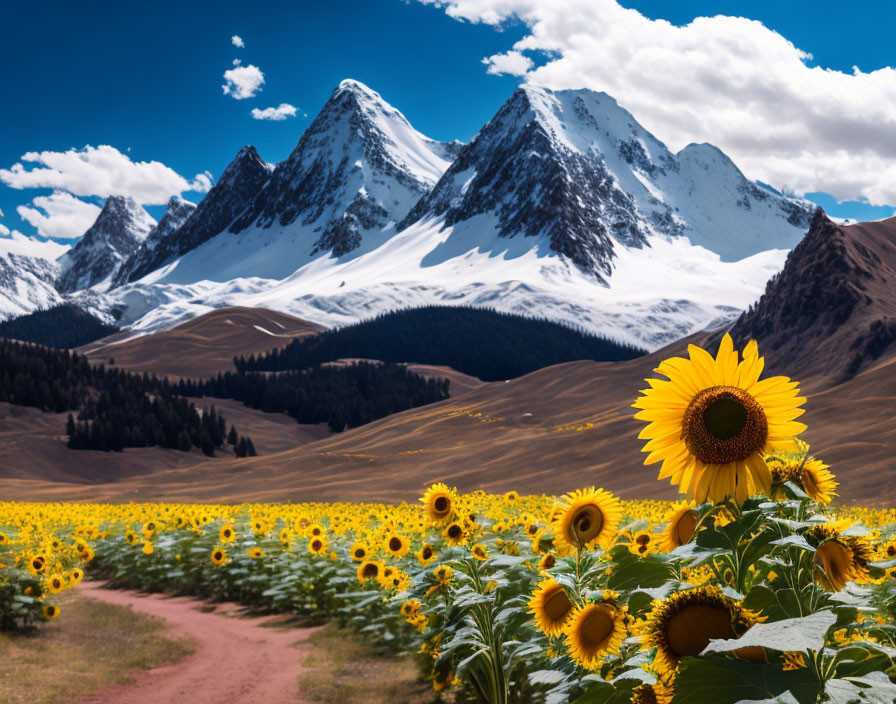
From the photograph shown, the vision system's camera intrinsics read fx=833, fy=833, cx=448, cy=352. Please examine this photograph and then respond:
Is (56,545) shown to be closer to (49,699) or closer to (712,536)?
(49,699)

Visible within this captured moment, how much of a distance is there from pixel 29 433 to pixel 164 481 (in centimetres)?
2302

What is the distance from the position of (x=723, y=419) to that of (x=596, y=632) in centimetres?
85

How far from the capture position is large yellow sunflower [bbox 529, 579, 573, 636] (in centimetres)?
335

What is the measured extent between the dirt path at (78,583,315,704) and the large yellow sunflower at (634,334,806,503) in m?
6.95

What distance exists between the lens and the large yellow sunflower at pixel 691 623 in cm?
204

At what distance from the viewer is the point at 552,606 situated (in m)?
3.38

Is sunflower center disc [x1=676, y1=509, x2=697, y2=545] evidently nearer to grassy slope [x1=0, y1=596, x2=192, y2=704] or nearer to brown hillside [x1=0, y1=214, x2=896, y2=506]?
grassy slope [x1=0, y1=596, x2=192, y2=704]

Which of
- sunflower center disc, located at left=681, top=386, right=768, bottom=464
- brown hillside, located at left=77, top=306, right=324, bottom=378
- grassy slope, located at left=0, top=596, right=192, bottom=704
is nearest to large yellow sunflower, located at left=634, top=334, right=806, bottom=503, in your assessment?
sunflower center disc, located at left=681, top=386, right=768, bottom=464

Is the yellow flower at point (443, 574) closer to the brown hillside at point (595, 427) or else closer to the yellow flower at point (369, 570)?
the yellow flower at point (369, 570)

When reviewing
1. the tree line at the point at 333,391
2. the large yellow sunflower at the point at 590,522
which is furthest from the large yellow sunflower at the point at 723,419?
the tree line at the point at 333,391

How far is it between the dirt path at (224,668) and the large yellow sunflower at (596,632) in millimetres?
6322

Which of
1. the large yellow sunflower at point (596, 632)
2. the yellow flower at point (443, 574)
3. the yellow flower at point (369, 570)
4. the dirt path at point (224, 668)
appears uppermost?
the large yellow sunflower at point (596, 632)

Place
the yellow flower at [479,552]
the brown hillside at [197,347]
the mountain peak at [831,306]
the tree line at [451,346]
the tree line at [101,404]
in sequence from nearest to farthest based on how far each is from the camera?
the yellow flower at [479,552] → the mountain peak at [831,306] → the tree line at [101,404] → the brown hillside at [197,347] → the tree line at [451,346]

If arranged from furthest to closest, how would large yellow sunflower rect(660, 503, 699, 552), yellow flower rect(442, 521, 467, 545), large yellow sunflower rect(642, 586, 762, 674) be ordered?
yellow flower rect(442, 521, 467, 545) → large yellow sunflower rect(660, 503, 699, 552) → large yellow sunflower rect(642, 586, 762, 674)
